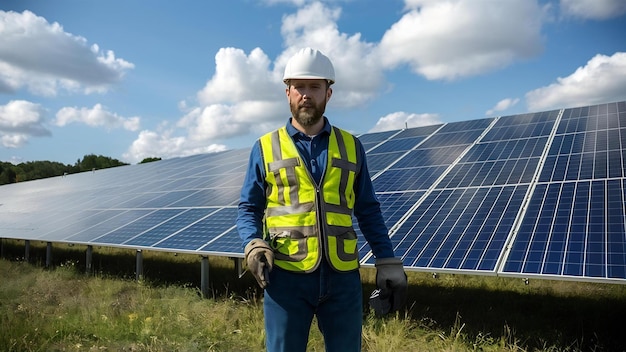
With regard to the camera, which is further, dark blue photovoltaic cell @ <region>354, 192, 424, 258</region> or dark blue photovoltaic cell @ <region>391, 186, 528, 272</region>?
dark blue photovoltaic cell @ <region>354, 192, 424, 258</region>

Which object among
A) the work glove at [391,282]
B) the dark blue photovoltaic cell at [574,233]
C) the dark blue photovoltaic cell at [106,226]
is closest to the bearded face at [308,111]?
the work glove at [391,282]

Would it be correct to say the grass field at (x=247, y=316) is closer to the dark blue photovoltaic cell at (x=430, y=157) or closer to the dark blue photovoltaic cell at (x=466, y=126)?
the dark blue photovoltaic cell at (x=430, y=157)

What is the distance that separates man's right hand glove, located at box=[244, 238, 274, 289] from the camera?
7.55ft

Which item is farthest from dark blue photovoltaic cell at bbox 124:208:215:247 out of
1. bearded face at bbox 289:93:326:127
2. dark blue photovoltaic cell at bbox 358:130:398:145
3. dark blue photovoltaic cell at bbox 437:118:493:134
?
dark blue photovoltaic cell at bbox 437:118:493:134

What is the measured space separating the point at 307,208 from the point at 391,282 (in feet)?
2.30

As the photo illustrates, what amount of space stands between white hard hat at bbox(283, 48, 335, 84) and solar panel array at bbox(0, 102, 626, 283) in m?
3.14

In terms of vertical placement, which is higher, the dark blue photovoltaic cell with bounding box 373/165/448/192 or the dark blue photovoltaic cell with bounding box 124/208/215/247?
the dark blue photovoltaic cell with bounding box 373/165/448/192

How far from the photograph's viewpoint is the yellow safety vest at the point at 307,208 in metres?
2.39

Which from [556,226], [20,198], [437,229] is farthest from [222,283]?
[20,198]

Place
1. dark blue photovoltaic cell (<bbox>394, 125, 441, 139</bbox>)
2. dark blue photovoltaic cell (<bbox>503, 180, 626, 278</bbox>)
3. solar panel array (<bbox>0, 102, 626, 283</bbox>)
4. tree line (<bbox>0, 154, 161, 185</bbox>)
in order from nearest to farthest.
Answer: dark blue photovoltaic cell (<bbox>503, 180, 626, 278</bbox>) < solar panel array (<bbox>0, 102, 626, 283</bbox>) < dark blue photovoltaic cell (<bbox>394, 125, 441, 139</bbox>) < tree line (<bbox>0, 154, 161, 185</bbox>)

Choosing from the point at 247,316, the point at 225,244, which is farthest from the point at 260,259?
the point at 225,244

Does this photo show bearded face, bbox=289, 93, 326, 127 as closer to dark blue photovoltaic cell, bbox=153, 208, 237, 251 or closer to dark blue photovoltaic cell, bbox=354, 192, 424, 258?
dark blue photovoltaic cell, bbox=354, 192, 424, 258

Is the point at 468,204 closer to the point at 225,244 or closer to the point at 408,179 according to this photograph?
the point at 408,179

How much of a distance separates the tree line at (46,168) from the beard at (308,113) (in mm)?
61142
